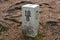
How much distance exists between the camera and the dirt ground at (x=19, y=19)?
661 cm

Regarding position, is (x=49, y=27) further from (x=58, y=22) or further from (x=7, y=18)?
(x=7, y=18)

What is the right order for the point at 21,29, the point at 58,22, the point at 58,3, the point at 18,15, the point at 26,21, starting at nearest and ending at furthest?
the point at 26,21, the point at 21,29, the point at 58,22, the point at 18,15, the point at 58,3

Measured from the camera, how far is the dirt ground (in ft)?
21.7

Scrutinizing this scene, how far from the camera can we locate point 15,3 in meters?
8.97

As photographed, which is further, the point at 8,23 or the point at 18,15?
the point at 18,15

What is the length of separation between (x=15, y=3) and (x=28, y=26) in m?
2.87

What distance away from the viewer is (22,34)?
21.4 feet

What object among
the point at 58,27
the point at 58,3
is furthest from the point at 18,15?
the point at 58,3

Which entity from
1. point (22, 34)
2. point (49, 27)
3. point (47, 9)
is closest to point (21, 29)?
point (22, 34)

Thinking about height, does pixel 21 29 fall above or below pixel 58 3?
below

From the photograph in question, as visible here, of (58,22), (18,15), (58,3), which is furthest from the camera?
(58,3)

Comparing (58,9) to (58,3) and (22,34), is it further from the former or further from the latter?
(22,34)

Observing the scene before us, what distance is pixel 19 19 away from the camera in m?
7.44

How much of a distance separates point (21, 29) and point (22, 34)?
0.31 m
